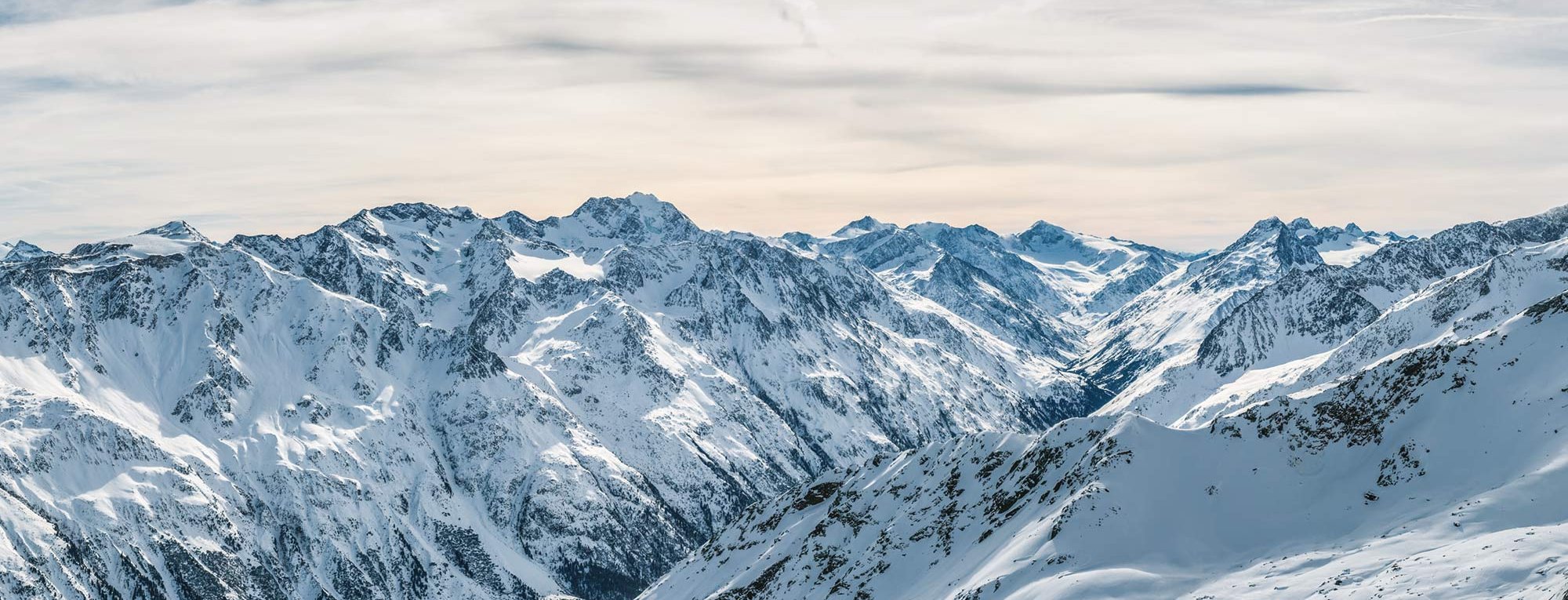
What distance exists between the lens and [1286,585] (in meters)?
89.4

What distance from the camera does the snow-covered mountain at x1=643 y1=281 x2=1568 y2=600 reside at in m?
87.7

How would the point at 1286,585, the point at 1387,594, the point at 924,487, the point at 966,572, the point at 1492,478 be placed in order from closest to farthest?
the point at 1387,594
the point at 1286,585
the point at 1492,478
the point at 966,572
the point at 924,487

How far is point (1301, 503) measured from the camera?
108 m

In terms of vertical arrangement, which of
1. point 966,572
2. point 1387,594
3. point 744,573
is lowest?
point 744,573

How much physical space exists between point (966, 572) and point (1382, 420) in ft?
133

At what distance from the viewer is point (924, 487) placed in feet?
516

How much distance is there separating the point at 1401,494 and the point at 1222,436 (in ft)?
73.9

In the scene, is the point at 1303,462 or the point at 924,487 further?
the point at 924,487

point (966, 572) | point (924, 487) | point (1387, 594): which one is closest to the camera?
point (1387, 594)

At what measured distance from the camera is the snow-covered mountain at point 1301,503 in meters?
87.7

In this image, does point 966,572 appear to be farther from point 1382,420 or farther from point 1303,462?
point 1382,420

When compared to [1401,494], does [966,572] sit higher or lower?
lower

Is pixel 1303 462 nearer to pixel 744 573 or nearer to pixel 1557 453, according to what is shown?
pixel 1557 453

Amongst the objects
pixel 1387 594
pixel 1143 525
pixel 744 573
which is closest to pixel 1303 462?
pixel 1143 525
